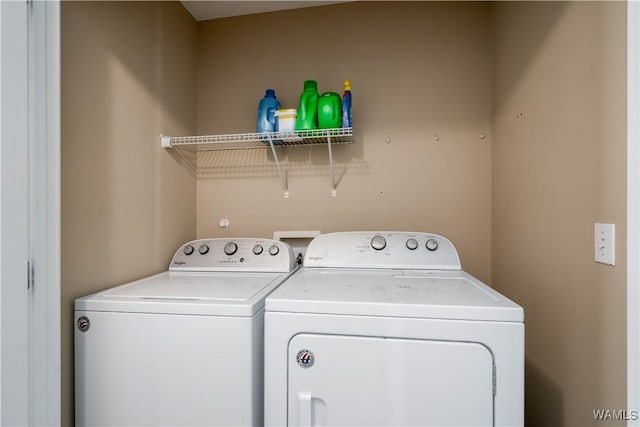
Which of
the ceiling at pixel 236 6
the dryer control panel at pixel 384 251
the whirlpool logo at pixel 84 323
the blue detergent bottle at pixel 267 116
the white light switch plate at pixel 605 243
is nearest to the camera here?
the white light switch plate at pixel 605 243

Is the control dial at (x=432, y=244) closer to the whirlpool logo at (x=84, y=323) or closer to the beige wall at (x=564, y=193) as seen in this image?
the beige wall at (x=564, y=193)

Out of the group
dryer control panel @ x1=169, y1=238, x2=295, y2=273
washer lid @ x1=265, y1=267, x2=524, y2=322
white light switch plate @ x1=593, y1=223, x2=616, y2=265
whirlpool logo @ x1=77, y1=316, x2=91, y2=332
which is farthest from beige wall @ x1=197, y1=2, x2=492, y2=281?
whirlpool logo @ x1=77, y1=316, x2=91, y2=332

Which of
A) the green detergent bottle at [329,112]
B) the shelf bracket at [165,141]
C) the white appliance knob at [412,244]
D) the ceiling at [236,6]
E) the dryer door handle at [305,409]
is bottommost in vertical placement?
the dryer door handle at [305,409]

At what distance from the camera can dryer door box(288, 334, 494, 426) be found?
88cm

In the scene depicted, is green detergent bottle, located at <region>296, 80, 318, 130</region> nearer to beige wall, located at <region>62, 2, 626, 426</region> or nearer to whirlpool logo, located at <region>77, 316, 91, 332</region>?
beige wall, located at <region>62, 2, 626, 426</region>

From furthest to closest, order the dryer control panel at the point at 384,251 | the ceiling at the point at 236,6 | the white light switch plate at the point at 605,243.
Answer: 1. the ceiling at the point at 236,6
2. the dryer control panel at the point at 384,251
3. the white light switch plate at the point at 605,243

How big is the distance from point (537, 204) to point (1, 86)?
1.93 metres

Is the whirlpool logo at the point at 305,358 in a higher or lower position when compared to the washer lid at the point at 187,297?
lower

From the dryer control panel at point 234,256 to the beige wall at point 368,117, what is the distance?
1.09 ft

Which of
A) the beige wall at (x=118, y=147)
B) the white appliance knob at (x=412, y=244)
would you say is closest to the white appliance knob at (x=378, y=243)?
the white appliance knob at (x=412, y=244)

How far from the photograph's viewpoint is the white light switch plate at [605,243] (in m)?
0.84

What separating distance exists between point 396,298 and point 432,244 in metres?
0.69

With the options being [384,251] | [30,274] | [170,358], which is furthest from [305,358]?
[30,274]

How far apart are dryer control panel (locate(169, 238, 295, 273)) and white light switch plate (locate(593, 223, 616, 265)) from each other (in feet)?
3.97
